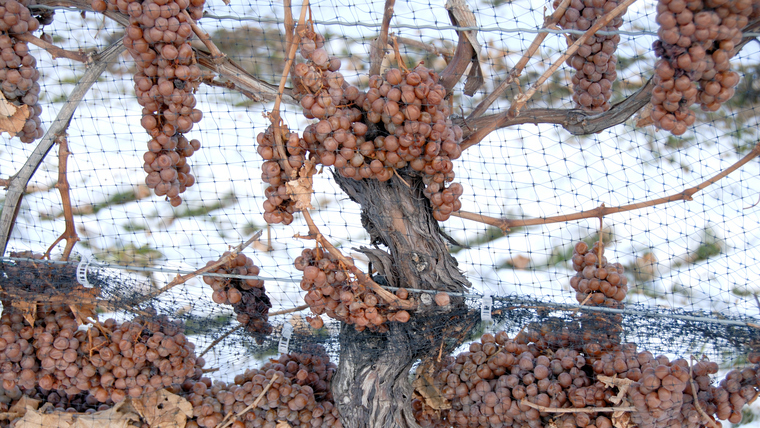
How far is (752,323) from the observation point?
1.16 m

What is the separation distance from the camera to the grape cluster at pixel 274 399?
1330 mm

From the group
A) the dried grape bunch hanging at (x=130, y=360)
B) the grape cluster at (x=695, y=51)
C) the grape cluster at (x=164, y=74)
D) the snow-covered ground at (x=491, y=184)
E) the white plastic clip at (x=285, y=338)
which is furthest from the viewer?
the snow-covered ground at (x=491, y=184)

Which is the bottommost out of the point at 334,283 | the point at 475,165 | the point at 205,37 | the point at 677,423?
the point at 677,423

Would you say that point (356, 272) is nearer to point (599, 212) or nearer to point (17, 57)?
point (599, 212)

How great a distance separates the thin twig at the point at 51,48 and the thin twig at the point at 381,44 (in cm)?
64

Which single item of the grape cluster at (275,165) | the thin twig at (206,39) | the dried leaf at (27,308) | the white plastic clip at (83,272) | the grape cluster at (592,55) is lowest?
the dried leaf at (27,308)

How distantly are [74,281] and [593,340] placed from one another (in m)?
1.13

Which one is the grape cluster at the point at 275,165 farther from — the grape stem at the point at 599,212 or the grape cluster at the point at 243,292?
the grape stem at the point at 599,212

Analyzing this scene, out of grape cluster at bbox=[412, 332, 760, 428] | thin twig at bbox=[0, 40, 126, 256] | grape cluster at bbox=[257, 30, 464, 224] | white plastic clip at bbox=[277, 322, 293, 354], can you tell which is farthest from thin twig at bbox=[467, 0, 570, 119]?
thin twig at bbox=[0, 40, 126, 256]

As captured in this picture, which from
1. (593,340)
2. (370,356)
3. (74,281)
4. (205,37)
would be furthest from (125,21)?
(593,340)

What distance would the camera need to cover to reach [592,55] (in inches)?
44.9

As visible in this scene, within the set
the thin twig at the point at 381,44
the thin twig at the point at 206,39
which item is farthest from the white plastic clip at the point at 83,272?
the thin twig at the point at 381,44

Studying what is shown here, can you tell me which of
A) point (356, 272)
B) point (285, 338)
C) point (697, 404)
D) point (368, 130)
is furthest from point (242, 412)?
point (697, 404)

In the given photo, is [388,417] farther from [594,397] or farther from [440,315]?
[594,397]
